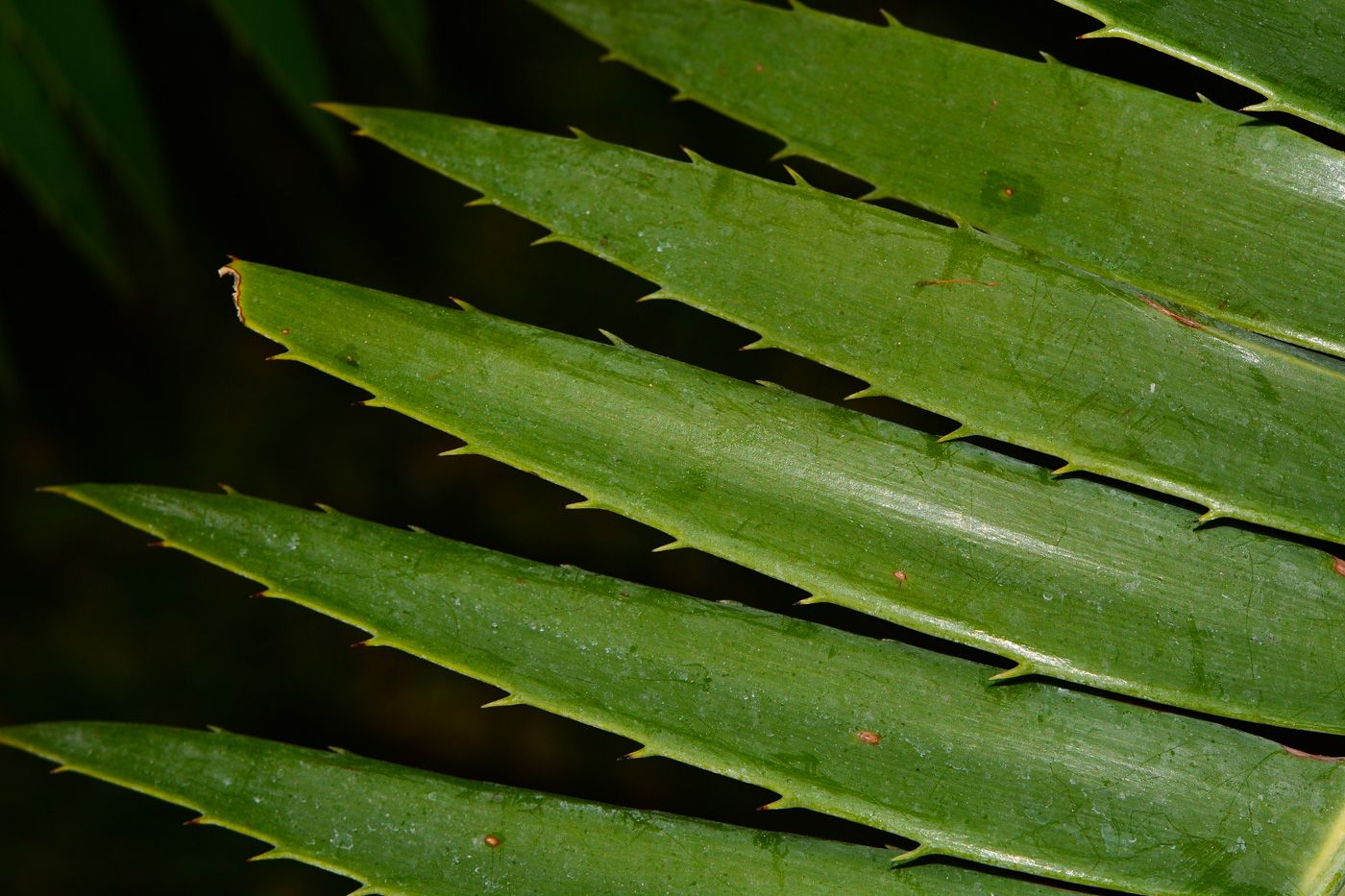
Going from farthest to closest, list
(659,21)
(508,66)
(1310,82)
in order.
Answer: (508,66) < (659,21) < (1310,82)

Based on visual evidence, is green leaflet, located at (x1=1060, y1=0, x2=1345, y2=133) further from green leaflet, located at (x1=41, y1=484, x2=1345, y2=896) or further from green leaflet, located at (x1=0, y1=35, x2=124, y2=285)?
green leaflet, located at (x1=0, y1=35, x2=124, y2=285)

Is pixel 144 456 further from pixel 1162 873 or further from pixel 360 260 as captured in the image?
pixel 1162 873

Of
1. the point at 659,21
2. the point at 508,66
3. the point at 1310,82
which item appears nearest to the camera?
the point at 1310,82

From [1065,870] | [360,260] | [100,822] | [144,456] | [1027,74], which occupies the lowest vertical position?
[100,822]

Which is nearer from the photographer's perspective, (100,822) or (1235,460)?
(1235,460)

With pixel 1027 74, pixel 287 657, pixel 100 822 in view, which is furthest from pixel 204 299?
pixel 1027 74

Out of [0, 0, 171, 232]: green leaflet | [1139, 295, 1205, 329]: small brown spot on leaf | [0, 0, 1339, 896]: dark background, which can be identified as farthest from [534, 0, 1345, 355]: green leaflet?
[0, 0, 1339, 896]: dark background
